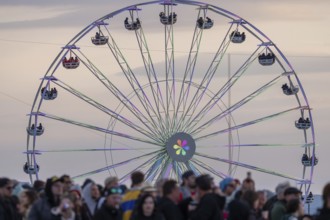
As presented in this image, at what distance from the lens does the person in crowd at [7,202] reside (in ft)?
100.0

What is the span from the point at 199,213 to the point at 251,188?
3629mm

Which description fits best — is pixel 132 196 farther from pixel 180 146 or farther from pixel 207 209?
pixel 180 146

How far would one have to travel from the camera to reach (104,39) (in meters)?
60.6

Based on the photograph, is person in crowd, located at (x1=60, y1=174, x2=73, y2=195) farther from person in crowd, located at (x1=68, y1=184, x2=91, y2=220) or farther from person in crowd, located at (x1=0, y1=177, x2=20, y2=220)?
person in crowd, located at (x1=0, y1=177, x2=20, y2=220)

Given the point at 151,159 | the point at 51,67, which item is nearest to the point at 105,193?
the point at 151,159

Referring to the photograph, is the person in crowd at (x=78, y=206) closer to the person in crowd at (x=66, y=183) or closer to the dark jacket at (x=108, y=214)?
the person in crowd at (x=66, y=183)

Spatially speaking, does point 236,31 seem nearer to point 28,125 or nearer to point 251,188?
point 28,125

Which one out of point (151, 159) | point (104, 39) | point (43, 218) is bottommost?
point (43, 218)

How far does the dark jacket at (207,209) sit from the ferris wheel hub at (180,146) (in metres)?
27.4

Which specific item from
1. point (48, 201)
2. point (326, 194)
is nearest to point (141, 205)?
point (48, 201)

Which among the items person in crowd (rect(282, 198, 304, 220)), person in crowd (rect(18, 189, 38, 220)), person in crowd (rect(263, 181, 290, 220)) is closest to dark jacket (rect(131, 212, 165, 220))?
person in crowd (rect(282, 198, 304, 220))

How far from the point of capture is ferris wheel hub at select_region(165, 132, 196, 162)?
55.8m

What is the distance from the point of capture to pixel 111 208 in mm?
28891

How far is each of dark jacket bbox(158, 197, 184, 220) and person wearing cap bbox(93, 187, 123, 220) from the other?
0.73 m
